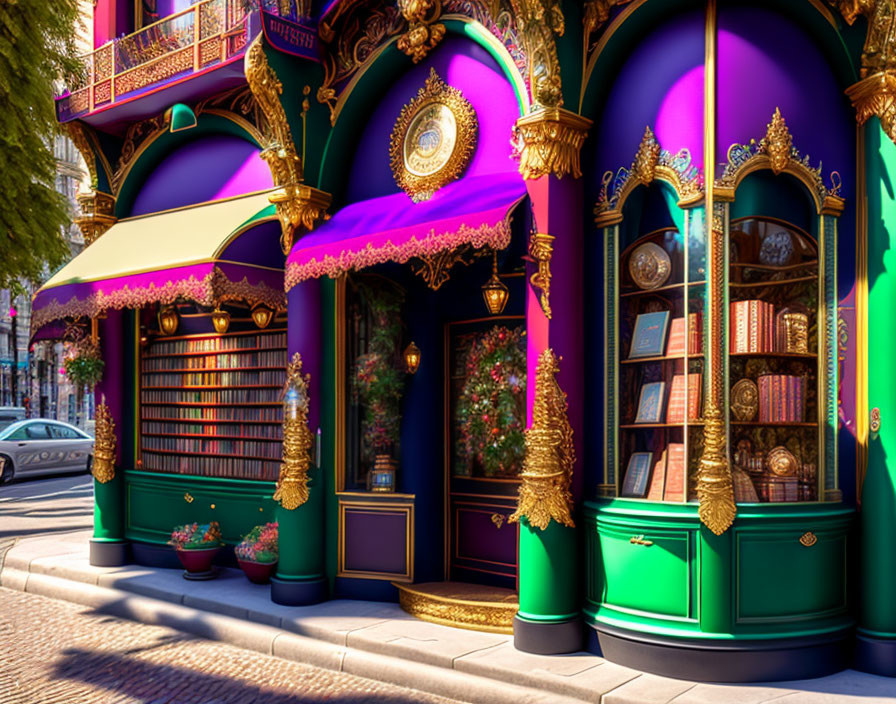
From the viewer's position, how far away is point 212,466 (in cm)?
1106

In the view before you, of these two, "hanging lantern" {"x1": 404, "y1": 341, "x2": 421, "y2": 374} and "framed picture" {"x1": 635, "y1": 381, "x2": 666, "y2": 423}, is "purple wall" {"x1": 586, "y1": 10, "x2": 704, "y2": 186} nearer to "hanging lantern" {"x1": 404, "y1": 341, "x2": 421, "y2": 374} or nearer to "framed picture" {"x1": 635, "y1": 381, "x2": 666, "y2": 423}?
"framed picture" {"x1": 635, "y1": 381, "x2": 666, "y2": 423}

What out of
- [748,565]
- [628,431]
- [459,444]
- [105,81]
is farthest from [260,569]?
[105,81]

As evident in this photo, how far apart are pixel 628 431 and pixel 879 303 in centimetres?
217

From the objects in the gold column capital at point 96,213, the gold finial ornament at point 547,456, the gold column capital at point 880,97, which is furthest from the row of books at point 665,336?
the gold column capital at point 96,213

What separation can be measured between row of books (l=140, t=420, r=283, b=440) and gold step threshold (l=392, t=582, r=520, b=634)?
274 centimetres

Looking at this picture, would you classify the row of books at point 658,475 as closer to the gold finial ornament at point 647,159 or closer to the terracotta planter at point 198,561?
the gold finial ornament at point 647,159

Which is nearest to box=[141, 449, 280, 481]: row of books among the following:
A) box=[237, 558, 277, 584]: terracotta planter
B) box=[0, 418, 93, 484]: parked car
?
box=[237, 558, 277, 584]: terracotta planter

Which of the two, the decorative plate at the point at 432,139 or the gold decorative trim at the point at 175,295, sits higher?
the decorative plate at the point at 432,139

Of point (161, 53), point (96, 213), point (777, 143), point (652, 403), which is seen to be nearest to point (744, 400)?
point (652, 403)

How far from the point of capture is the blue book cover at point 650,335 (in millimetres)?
7117

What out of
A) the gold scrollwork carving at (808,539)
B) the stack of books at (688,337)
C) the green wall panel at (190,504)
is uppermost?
the stack of books at (688,337)

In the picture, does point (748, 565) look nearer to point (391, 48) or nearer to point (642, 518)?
point (642, 518)

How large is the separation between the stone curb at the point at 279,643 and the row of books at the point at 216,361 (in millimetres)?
2944

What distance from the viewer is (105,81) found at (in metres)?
11.0
